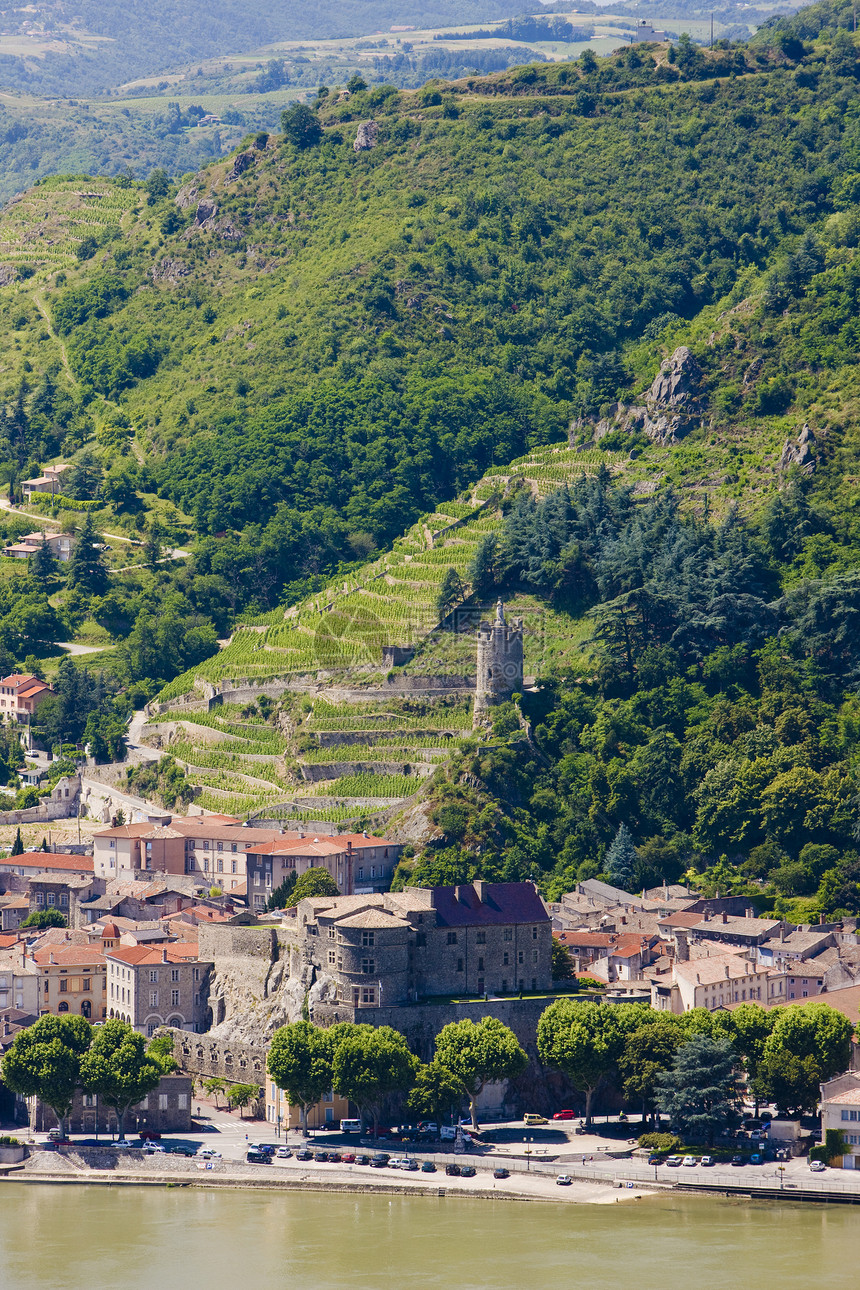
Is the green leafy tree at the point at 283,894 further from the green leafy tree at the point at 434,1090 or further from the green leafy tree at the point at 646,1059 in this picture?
the green leafy tree at the point at 646,1059

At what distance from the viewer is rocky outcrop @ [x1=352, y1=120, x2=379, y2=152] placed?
190500 mm

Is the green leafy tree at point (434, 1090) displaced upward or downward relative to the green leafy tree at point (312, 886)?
downward

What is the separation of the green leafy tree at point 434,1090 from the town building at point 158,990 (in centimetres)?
1169

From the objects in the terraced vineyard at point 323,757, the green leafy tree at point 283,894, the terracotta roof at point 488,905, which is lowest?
the terracotta roof at point 488,905

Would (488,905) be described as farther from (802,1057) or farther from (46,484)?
(46,484)

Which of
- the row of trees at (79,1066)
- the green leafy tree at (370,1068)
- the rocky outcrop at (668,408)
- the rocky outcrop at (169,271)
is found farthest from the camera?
the rocky outcrop at (169,271)

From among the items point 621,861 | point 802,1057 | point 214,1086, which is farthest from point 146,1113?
point 621,861

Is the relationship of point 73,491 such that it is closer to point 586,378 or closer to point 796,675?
point 586,378

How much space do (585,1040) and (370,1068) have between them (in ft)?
23.9

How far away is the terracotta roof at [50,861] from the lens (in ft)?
373

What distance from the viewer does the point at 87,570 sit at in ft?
507

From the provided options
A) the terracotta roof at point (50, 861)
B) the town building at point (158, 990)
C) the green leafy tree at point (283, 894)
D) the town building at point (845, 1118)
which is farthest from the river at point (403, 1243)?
the terracotta roof at point (50, 861)

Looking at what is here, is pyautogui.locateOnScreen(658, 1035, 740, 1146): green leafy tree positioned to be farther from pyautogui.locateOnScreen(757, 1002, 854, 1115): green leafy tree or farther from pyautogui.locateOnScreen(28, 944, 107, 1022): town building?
pyautogui.locateOnScreen(28, 944, 107, 1022): town building

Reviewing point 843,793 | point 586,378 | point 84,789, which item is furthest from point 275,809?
point 586,378
